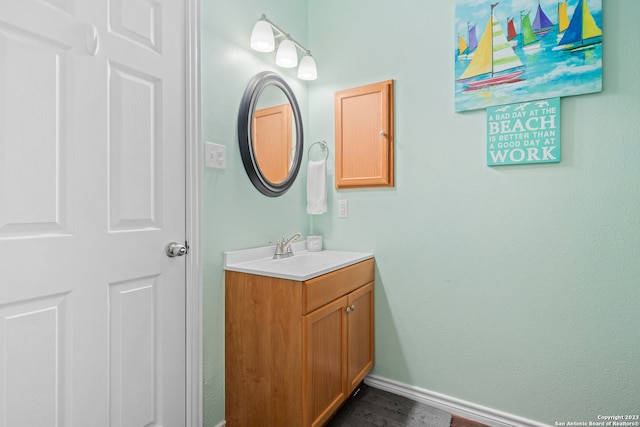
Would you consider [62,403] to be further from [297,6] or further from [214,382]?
[297,6]

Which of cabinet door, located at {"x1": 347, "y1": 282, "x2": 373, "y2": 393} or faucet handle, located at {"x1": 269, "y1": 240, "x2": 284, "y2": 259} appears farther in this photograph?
faucet handle, located at {"x1": 269, "y1": 240, "x2": 284, "y2": 259}

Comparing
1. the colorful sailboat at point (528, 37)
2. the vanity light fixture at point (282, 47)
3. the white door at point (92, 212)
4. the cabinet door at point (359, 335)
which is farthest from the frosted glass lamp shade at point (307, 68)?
the cabinet door at point (359, 335)

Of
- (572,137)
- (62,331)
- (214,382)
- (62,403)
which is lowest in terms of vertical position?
(214,382)

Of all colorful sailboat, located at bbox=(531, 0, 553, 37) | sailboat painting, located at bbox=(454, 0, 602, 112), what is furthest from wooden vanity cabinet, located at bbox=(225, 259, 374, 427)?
colorful sailboat, located at bbox=(531, 0, 553, 37)

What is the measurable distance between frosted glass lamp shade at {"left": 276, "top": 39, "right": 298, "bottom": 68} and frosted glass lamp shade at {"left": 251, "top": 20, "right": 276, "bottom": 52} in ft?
0.44

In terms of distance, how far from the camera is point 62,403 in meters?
1.06

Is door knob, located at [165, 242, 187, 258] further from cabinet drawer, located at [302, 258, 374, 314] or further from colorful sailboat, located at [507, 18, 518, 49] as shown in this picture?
colorful sailboat, located at [507, 18, 518, 49]

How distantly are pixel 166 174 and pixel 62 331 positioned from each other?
2.12 feet

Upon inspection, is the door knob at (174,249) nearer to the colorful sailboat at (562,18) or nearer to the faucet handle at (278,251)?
the faucet handle at (278,251)

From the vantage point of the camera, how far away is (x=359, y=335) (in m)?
1.83

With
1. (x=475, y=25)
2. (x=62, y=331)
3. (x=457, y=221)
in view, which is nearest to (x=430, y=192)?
(x=457, y=221)

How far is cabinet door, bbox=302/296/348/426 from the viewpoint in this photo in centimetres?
138

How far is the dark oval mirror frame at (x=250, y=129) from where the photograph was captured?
5.51ft

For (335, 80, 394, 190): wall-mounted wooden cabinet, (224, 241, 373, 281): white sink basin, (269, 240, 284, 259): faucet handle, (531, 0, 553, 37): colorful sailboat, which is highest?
(531, 0, 553, 37): colorful sailboat
